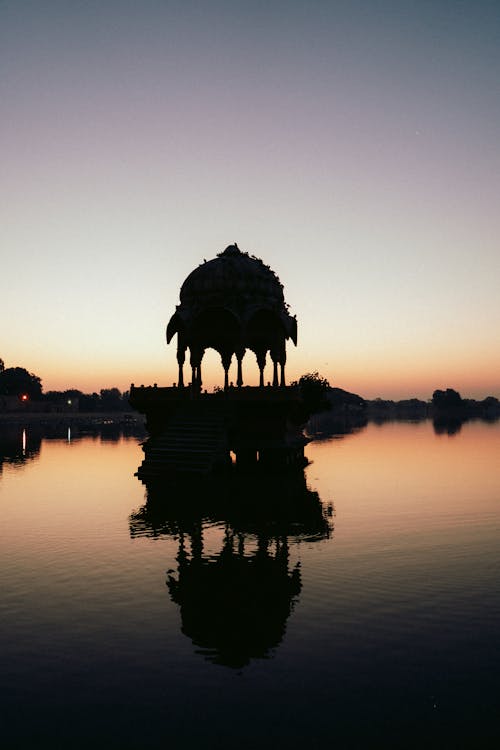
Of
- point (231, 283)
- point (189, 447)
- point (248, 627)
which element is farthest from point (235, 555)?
point (231, 283)

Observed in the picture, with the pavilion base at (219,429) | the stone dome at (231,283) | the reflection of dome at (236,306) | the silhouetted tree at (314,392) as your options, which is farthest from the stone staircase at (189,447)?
the silhouetted tree at (314,392)

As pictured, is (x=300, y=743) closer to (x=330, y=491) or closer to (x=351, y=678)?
(x=351, y=678)

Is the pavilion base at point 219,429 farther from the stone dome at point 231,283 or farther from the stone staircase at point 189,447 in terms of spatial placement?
the stone dome at point 231,283

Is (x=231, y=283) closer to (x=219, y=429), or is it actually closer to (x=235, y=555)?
(x=219, y=429)

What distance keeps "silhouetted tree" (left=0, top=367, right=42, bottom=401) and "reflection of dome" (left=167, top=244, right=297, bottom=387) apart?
156 m

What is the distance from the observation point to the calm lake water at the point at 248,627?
8836 mm

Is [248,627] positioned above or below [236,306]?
below

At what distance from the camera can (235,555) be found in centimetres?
1817

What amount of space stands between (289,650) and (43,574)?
8.11 meters

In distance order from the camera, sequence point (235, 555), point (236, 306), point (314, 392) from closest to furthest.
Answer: point (235, 555)
point (236, 306)
point (314, 392)

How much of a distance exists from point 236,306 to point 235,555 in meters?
23.5

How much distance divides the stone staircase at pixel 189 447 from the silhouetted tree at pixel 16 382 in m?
163

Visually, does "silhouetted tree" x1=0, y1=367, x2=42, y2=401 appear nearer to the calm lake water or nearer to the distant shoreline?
the distant shoreline

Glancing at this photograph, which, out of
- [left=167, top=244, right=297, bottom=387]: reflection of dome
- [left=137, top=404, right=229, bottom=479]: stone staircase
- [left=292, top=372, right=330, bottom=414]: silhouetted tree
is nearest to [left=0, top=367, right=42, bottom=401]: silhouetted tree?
[left=292, top=372, right=330, bottom=414]: silhouetted tree
